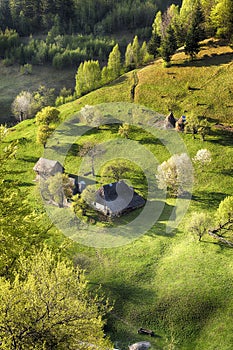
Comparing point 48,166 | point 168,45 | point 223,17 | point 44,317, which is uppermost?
point 223,17

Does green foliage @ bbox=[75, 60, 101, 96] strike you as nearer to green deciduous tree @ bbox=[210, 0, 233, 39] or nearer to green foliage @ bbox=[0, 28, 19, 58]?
green deciduous tree @ bbox=[210, 0, 233, 39]

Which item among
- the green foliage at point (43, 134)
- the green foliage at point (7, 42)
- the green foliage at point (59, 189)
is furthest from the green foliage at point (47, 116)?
the green foliage at point (7, 42)

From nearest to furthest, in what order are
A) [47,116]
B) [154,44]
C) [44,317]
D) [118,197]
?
[44,317] → [118,197] → [47,116] → [154,44]

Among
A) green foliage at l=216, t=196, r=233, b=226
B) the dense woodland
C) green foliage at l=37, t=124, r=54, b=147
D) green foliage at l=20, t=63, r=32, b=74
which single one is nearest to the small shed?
green foliage at l=37, t=124, r=54, b=147

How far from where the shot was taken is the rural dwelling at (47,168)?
66250 millimetres

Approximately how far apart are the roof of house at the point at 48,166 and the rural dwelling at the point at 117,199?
10986mm

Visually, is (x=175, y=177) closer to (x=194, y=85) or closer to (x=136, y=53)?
(x=194, y=85)

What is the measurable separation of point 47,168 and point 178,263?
31268mm

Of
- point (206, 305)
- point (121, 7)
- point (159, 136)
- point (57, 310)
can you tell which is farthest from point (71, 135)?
point (121, 7)

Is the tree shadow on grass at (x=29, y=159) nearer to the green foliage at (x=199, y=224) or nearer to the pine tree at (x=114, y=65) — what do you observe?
the pine tree at (x=114, y=65)

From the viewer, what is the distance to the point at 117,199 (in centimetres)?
5906

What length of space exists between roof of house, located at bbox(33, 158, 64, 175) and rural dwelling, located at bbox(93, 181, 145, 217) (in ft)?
36.0

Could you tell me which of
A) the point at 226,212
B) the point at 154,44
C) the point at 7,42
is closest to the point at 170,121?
the point at 226,212

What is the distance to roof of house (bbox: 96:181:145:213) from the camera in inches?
2291
